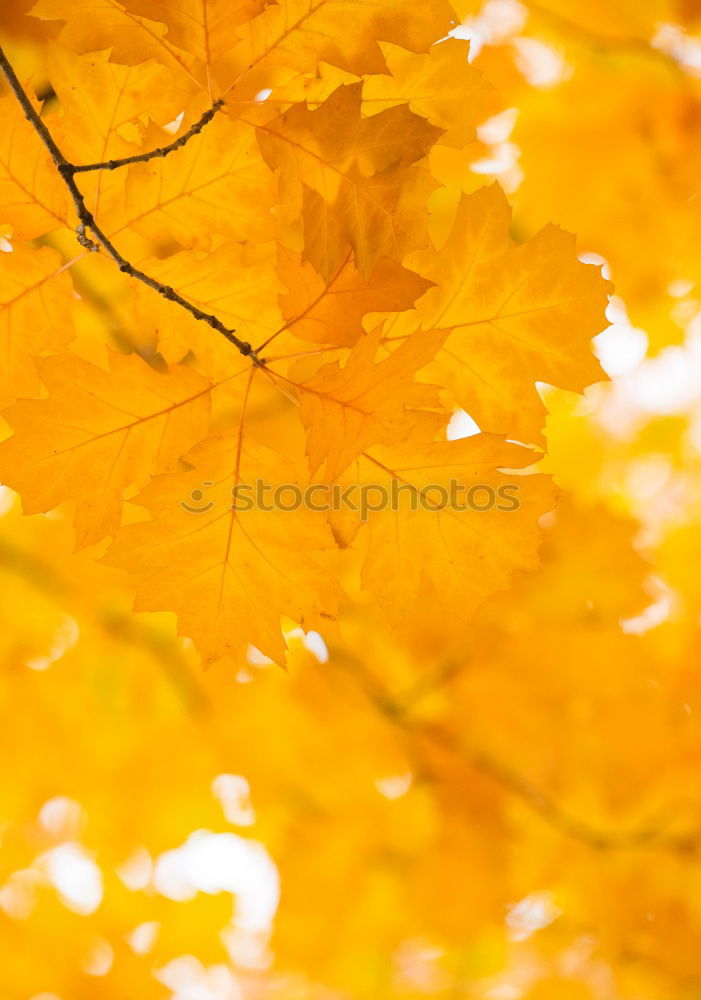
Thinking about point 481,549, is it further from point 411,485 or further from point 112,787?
point 112,787

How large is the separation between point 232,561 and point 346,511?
0.14 metres

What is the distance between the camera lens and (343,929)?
9.92 ft

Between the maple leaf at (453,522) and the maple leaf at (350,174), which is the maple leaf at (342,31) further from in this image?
the maple leaf at (453,522)

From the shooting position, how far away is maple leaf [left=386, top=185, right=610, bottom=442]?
2.80 feet

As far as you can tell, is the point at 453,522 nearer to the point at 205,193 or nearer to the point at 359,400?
the point at 359,400

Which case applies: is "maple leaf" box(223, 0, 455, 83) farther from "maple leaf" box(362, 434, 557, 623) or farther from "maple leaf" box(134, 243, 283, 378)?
"maple leaf" box(362, 434, 557, 623)

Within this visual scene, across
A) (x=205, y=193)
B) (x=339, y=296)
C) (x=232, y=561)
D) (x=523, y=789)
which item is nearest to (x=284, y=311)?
(x=339, y=296)

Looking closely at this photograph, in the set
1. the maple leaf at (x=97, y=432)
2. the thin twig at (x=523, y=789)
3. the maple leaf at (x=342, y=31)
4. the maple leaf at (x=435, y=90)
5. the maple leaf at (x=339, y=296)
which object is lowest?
the thin twig at (x=523, y=789)

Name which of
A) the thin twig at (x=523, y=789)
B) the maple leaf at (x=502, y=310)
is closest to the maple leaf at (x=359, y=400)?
the maple leaf at (x=502, y=310)

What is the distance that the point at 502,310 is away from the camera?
2.84ft

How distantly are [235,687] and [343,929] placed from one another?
1.11m

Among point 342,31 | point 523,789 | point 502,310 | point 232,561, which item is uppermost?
point 342,31

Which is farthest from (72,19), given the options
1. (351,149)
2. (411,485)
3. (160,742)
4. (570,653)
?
(160,742)

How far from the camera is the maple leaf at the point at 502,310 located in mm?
853
